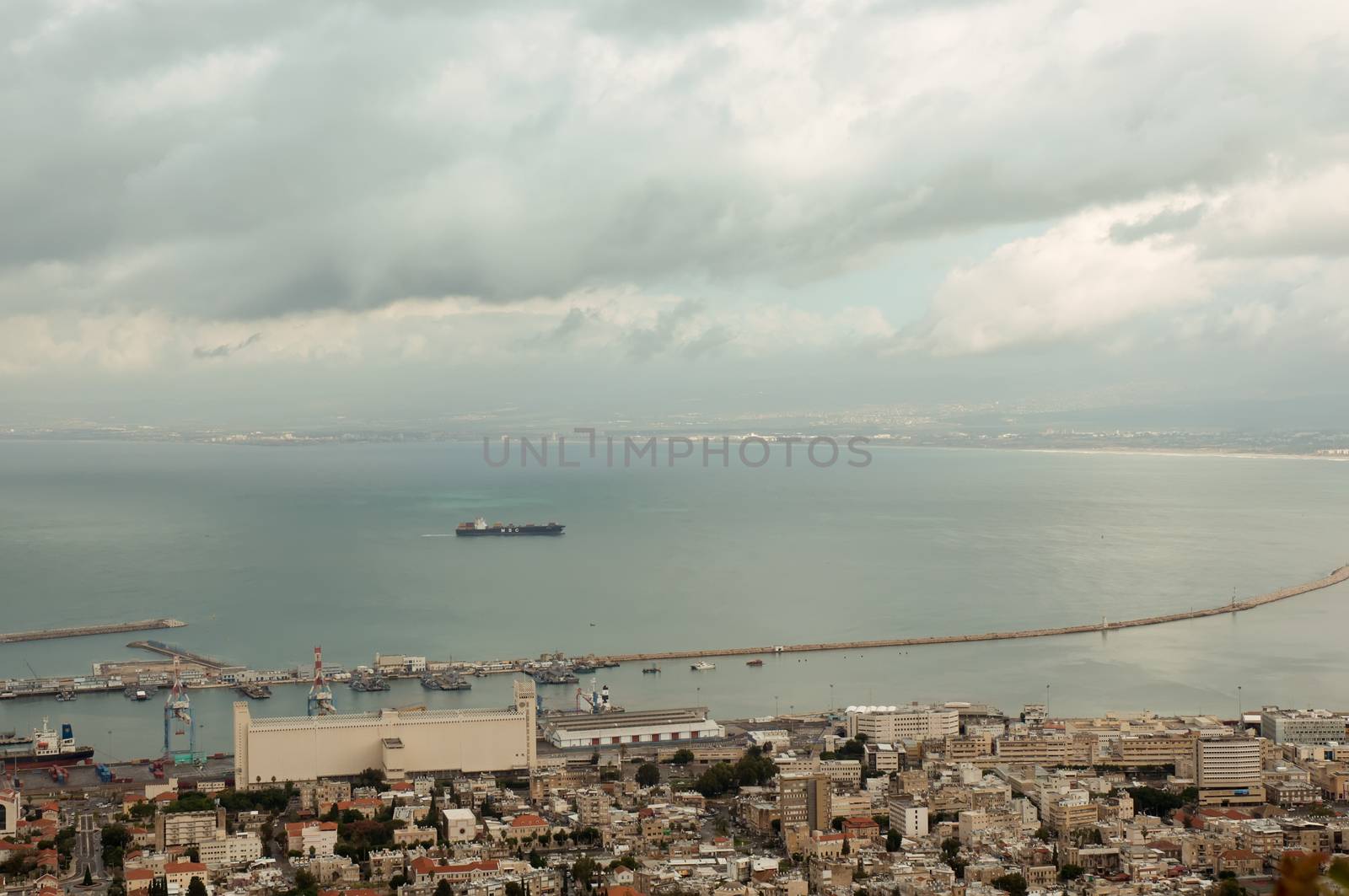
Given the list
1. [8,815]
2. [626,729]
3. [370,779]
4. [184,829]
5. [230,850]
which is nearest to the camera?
[230,850]

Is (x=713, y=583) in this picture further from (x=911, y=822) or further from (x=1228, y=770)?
(x=911, y=822)

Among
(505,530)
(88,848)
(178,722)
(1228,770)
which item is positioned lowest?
(178,722)

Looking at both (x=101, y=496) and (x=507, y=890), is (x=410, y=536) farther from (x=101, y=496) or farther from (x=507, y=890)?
(x=507, y=890)

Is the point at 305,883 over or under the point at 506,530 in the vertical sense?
under

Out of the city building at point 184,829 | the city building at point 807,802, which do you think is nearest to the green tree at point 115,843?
the city building at point 184,829

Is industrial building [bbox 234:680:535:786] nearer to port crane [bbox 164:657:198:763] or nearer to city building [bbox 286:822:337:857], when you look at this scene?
port crane [bbox 164:657:198:763]

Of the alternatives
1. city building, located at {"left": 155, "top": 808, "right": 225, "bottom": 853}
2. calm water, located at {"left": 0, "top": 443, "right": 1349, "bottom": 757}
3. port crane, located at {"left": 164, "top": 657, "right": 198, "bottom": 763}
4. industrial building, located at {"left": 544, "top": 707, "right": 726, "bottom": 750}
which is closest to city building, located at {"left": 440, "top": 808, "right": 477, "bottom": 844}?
city building, located at {"left": 155, "top": 808, "right": 225, "bottom": 853}

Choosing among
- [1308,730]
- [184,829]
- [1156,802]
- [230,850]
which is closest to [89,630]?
[184,829]

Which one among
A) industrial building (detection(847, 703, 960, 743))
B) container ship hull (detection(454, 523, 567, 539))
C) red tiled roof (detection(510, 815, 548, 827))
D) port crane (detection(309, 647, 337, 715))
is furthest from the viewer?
container ship hull (detection(454, 523, 567, 539))
